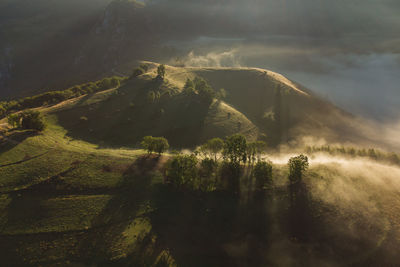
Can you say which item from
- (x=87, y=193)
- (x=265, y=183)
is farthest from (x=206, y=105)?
(x=87, y=193)

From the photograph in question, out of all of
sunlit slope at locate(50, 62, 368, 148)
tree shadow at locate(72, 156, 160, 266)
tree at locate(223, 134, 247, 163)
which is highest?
sunlit slope at locate(50, 62, 368, 148)

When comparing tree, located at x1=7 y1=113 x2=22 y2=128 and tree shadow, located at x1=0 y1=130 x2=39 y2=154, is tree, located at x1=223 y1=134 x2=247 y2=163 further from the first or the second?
tree, located at x1=7 y1=113 x2=22 y2=128

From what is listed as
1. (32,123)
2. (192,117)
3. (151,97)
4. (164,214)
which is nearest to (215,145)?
(164,214)

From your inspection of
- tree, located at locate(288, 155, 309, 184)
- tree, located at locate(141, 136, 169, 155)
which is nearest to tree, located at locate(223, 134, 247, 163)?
tree, located at locate(288, 155, 309, 184)

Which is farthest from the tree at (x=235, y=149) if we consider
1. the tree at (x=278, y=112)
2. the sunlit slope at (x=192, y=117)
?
the tree at (x=278, y=112)

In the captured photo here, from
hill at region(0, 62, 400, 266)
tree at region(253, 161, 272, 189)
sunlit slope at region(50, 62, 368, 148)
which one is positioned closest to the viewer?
hill at region(0, 62, 400, 266)

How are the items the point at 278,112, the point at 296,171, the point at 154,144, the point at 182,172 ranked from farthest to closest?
the point at 278,112
the point at 154,144
the point at 296,171
the point at 182,172

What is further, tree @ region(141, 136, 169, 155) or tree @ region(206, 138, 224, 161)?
tree @ region(206, 138, 224, 161)

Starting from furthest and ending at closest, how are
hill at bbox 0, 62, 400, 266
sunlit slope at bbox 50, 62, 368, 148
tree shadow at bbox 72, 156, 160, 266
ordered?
sunlit slope at bbox 50, 62, 368, 148, hill at bbox 0, 62, 400, 266, tree shadow at bbox 72, 156, 160, 266

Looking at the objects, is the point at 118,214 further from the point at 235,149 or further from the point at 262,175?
the point at 262,175

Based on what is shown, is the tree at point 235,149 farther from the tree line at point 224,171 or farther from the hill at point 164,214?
the hill at point 164,214
